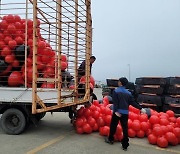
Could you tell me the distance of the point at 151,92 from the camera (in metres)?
10.6

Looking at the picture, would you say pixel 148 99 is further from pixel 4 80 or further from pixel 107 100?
pixel 4 80

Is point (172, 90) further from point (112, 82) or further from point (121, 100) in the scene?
point (121, 100)

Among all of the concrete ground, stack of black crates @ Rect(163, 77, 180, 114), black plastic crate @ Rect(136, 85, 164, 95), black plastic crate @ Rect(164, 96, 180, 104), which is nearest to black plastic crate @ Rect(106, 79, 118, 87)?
black plastic crate @ Rect(136, 85, 164, 95)

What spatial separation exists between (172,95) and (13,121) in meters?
5.67

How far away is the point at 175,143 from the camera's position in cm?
678

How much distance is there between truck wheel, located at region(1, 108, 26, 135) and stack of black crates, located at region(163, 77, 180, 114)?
510cm

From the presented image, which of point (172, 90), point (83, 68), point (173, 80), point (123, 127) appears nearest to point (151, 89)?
point (172, 90)

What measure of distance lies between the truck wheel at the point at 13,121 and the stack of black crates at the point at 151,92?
15.8 ft

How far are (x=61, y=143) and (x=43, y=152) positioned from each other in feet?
2.73

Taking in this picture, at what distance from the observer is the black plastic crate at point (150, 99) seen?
10320 mm

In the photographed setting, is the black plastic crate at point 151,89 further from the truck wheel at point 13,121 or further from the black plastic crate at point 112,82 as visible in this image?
the truck wheel at point 13,121

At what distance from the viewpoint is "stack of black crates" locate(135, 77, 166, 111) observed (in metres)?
10.4

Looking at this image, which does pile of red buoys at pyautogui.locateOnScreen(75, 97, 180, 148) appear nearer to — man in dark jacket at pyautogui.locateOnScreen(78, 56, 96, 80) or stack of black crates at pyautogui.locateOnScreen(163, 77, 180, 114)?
man in dark jacket at pyautogui.locateOnScreen(78, 56, 96, 80)

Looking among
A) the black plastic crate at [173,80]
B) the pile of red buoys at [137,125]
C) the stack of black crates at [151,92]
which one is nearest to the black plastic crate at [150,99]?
the stack of black crates at [151,92]
